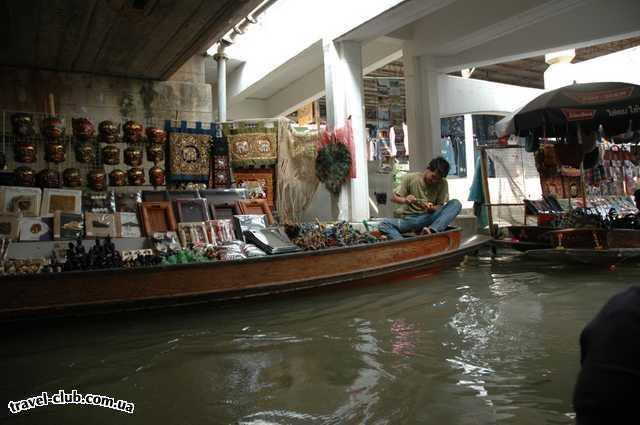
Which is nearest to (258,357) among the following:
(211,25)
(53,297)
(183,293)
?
(183,293)

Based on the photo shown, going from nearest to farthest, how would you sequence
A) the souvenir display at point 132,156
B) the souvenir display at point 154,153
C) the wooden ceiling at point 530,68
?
the souvenir display at point 132,156, the souvenir display at point 154,153, the wooden ceiling at point 530,68

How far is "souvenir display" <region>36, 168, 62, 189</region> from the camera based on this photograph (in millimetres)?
6469

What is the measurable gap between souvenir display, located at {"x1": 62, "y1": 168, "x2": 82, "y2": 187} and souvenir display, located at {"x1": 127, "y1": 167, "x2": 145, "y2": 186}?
2.24 feet

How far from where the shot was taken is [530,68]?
50.1ft

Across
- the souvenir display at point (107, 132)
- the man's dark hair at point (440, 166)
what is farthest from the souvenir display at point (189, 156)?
the man's dark hair at point (440, 166)

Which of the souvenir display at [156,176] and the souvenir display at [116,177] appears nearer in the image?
the souvenir display at [116,177]

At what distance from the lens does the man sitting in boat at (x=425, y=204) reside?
6.92 metres

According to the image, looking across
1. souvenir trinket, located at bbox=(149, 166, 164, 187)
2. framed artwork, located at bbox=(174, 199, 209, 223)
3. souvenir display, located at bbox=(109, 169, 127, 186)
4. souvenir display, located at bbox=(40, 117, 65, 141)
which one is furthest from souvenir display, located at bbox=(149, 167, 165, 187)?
souvenir display, located at bbox=(40, 117, 65, 141)

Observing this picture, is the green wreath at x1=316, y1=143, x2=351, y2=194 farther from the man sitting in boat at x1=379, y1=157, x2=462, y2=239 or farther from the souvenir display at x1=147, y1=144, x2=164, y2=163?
the souvenir display at x1=147, y1=144, x2=164, y2=163

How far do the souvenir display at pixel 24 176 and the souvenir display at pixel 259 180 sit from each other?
309 cm

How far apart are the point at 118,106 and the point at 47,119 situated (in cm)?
131

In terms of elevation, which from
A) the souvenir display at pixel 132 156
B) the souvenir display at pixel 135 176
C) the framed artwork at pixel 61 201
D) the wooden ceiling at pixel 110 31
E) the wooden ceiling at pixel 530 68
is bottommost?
the framed artwork at pixel 61 201

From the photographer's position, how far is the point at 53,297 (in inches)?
161

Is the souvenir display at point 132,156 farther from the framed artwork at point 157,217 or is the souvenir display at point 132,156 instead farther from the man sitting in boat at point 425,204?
the man sitting in boat at point 425,204
